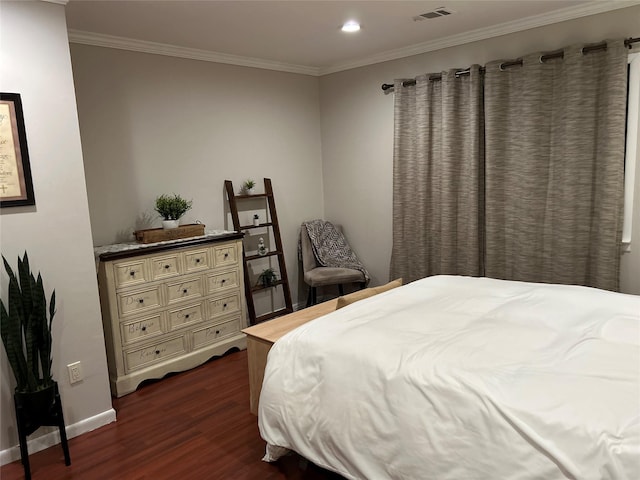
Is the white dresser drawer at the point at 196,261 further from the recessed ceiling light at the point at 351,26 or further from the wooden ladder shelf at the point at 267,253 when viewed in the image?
the recessed ceiling light at the point at 351,26

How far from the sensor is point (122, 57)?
11.3 ft

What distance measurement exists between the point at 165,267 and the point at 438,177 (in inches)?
90.0

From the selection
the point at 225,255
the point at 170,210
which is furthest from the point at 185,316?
the point at 170,210

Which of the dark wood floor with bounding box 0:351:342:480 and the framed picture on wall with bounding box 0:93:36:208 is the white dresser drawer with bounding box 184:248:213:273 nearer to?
the dark wood floor with bounding box 0:351:342:480

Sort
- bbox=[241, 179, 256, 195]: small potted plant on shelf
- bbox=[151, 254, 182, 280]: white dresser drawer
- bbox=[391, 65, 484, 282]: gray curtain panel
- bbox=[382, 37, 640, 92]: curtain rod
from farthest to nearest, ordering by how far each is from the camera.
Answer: bbox=[241, 179, 256, 195]: small potted plant on shelf < bbox=[391, 65, 484, 282]: gray curtain panel < bbox=[151, 254, 182, 280]: white dresser drawer < bbox=[382, 37, 640, 92]: curtain rod

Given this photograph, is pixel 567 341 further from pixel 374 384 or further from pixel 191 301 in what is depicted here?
pixel 191 301

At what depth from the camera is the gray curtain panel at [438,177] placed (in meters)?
3.74

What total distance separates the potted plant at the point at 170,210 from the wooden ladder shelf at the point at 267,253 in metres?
0.58

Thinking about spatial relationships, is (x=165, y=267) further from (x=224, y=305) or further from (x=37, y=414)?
(x=37, y=414)

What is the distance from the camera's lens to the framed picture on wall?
2305 mm

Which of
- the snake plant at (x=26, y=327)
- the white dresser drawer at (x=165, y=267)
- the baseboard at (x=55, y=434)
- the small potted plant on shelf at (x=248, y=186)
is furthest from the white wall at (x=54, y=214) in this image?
the small potted plant on shelf at (x=248, y=186)

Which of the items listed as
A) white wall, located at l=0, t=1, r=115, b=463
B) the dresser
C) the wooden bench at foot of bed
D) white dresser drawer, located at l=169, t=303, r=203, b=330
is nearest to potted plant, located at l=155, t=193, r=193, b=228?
the dresser

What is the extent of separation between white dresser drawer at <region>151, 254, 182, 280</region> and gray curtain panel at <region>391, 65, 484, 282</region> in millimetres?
1947

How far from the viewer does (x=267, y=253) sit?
435cm
